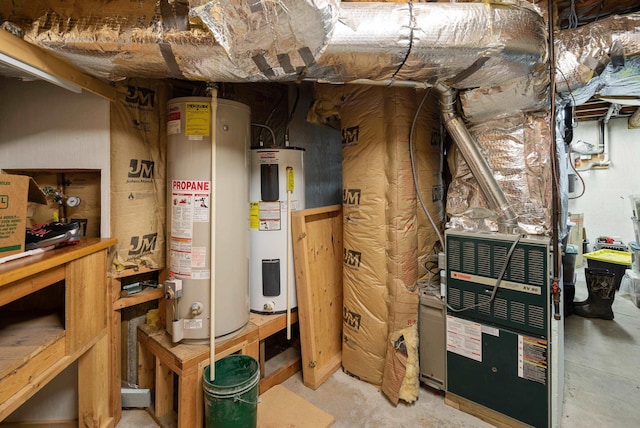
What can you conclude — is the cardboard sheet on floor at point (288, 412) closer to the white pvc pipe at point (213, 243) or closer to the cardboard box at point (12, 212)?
the white pvc pipe at point (213, 243)

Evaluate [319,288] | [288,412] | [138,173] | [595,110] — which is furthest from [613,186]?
[138,173]

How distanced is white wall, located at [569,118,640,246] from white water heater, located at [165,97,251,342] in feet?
19.4

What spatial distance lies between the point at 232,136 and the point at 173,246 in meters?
0.68

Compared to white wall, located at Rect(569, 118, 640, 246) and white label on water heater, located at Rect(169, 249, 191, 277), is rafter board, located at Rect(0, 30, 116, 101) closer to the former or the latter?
white label on water heater, located at Rect(169, 249, 191, 277)

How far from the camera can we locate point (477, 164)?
1.74m

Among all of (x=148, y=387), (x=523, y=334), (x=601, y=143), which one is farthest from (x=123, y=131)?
(x=601, y=143)

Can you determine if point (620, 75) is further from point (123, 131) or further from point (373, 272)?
point (123, 131)

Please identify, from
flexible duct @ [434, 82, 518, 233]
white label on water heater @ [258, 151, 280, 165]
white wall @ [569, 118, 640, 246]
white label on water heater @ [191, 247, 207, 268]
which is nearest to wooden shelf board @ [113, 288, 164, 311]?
white label on water heater @ [191, 247, 207, 268]

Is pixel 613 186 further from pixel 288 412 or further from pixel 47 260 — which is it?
pixel 47 260

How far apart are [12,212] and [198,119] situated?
84cm

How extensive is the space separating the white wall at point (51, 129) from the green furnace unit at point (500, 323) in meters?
2.05

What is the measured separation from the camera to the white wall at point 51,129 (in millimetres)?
1571

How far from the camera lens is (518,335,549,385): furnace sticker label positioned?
5.10ft

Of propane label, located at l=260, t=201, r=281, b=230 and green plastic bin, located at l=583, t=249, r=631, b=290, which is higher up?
propane label, located at l=260, t=201, r=281, b=230
